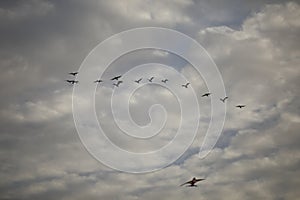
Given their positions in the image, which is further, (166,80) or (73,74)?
(166,80)

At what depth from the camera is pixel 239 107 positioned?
4483 inches

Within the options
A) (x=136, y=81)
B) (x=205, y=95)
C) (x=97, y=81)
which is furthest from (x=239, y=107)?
(x=97, y=81)

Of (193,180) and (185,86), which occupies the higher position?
(185,86)

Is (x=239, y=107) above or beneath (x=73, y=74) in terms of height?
beneath

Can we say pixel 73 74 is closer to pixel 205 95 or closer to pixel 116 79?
pixel 116 79

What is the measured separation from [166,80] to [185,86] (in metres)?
6.96

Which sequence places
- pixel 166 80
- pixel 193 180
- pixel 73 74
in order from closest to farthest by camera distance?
pixel 193 180 < pixel 73 74 < pixel 166 80

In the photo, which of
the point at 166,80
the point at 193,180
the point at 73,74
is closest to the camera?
the point at 193,180

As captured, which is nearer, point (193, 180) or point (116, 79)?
point (193, 180)

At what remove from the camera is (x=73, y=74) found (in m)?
110

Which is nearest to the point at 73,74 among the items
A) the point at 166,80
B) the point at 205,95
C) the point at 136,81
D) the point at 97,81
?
the point at 97,81

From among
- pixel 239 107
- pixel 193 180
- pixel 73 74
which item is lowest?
pixel 193 180

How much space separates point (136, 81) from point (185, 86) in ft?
55.7

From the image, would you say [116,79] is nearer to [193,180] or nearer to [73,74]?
[73,74]
